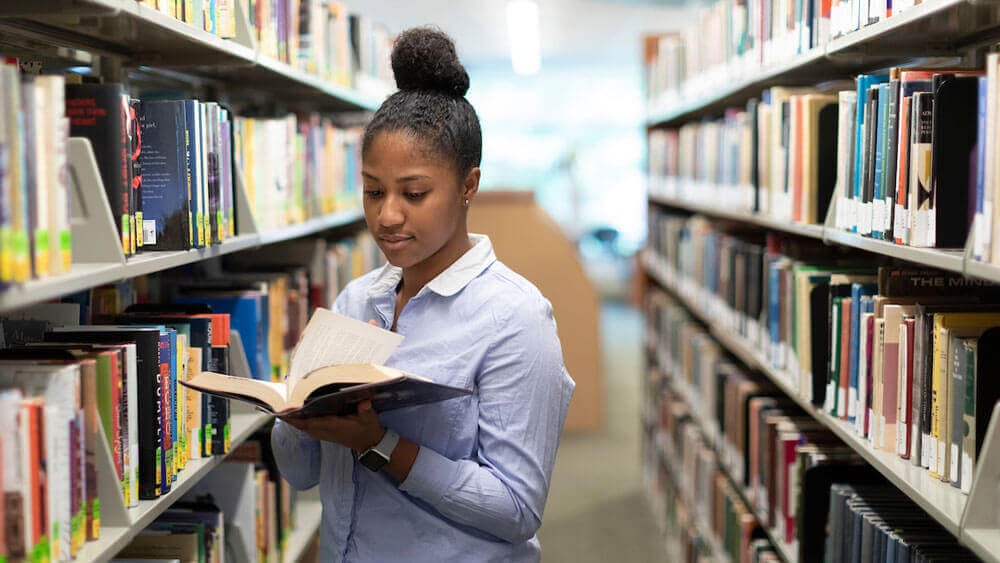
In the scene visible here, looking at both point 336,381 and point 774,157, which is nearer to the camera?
point 336,381

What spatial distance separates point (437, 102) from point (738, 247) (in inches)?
70.1

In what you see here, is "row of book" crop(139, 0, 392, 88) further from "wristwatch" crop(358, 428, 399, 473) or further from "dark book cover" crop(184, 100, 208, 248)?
"wristwatch" crop(358, 428, 399, 473)

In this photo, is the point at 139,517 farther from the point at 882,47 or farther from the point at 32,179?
the point at 882,47

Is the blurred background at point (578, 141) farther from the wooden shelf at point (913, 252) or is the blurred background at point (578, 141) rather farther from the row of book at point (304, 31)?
the wooden shelf at point (913, 252)

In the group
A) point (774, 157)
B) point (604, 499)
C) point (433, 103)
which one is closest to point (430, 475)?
point (433, 103)

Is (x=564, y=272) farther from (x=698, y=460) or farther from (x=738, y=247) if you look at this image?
(x=738, y=247)

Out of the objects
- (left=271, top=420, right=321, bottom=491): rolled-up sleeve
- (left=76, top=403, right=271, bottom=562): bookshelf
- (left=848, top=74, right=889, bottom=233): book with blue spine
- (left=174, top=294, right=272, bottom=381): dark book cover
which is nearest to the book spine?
(left=848, top=74, right=889, bottom=233): book with blue spine

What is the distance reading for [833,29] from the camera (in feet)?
7.34

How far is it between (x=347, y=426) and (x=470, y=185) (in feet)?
1.63

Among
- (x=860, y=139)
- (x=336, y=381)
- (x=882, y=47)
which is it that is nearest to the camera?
(x=336, y=381)

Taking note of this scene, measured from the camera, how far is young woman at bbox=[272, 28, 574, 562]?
1.64 m

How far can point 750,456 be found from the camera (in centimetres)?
303

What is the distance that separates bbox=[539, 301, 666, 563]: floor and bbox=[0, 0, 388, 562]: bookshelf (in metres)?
1.60

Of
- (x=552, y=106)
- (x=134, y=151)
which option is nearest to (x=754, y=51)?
(x=134, y=151)
